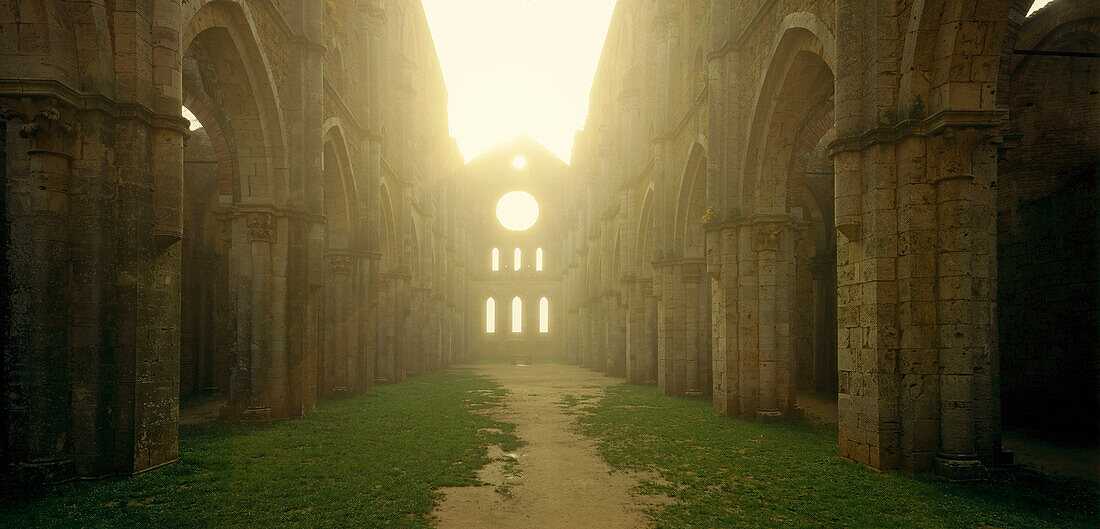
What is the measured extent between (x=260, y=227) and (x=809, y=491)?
35.2ft

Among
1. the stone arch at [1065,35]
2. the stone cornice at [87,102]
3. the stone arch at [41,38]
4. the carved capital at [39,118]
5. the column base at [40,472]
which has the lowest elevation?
the column base at [40,472]

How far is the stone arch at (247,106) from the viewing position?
11180 millimetres

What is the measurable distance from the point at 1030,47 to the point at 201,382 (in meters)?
22.9

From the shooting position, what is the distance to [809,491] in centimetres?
705

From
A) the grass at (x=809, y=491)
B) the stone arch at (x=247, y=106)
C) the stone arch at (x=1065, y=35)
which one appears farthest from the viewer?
the stone arch at (x=1065, y=35)

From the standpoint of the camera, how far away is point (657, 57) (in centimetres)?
2042

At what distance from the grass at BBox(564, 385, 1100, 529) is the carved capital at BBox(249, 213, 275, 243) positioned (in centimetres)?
777

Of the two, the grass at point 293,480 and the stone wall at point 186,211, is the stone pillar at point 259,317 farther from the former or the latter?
the grass at point 293,480

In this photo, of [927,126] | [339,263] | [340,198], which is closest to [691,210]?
[340,198]

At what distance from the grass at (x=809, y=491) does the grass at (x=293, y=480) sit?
2.46 metres

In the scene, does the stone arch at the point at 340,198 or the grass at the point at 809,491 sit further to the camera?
the stone arch at the point at 340,198

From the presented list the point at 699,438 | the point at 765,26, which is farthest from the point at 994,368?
the point at 765,26

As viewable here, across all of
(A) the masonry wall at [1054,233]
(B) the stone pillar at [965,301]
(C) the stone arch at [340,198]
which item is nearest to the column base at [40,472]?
(B) the stone pillar at [965,301]

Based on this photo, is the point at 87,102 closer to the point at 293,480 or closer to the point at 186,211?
the point at 293,480
